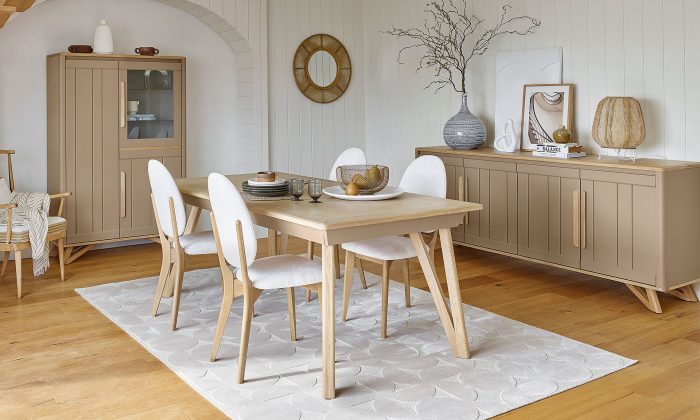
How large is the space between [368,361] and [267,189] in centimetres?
100

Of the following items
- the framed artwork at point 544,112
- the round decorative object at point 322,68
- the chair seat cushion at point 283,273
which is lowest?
the chair seat cushion at point 283,273

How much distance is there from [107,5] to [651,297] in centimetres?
445

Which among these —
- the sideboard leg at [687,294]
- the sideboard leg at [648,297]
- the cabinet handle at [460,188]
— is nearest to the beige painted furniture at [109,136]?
the cabinet handle at [460,188]

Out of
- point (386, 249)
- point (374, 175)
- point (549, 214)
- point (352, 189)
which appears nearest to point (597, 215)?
point (549, 214)

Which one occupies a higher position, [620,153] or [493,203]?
[620,153]

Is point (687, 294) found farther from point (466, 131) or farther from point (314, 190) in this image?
point (314, 190)

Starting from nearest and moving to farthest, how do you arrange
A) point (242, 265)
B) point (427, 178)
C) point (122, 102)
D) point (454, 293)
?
1. point (242, 265)
2. point (454, 293)
3. point (427, 178)
4. point (122, 102)

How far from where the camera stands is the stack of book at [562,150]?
471cm

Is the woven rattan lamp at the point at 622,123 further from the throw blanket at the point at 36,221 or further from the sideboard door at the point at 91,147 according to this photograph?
the throw blanket at the point at 36,221

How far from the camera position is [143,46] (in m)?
6.00

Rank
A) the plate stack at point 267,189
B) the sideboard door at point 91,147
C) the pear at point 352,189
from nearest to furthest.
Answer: the pear at point 352,189, the plate stack at point 267,189, the sideboard door at point 91,147

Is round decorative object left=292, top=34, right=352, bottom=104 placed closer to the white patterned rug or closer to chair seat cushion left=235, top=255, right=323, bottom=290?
the white patterned rug

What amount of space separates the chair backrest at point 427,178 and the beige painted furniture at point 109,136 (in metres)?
2.35

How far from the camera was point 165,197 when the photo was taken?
12.6ft
